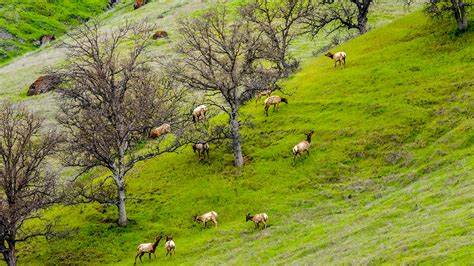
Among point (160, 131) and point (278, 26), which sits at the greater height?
point (278, 26)

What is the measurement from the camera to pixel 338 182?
41.3 meters

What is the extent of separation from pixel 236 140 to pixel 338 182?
1080 cm

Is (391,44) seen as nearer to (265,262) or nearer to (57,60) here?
(265,262)

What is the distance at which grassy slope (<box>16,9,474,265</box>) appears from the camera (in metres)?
27.0

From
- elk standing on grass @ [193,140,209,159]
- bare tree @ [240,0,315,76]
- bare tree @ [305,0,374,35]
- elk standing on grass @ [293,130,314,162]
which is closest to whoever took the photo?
elk standing on grass @ [293,130,314,162]

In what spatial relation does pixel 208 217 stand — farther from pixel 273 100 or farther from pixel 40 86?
pixel 40 86

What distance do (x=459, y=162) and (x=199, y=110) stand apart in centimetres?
3108

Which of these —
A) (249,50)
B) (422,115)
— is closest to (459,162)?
(422,115)

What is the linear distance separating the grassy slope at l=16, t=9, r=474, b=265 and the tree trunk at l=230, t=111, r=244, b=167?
3.48 feet

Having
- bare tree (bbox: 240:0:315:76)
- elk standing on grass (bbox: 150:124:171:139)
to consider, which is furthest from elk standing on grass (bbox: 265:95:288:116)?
elk standing on grass (bbox: 150:124:171:139)

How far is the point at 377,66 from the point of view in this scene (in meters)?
58.2

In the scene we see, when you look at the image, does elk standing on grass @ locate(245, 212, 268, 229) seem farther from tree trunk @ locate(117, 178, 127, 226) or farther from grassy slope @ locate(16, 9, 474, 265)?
tree trunk @ locate(117, 178, 127, 226)

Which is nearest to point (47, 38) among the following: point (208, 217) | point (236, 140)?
point (236, 140)

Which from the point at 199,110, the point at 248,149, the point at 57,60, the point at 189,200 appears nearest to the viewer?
the point at 189,200
